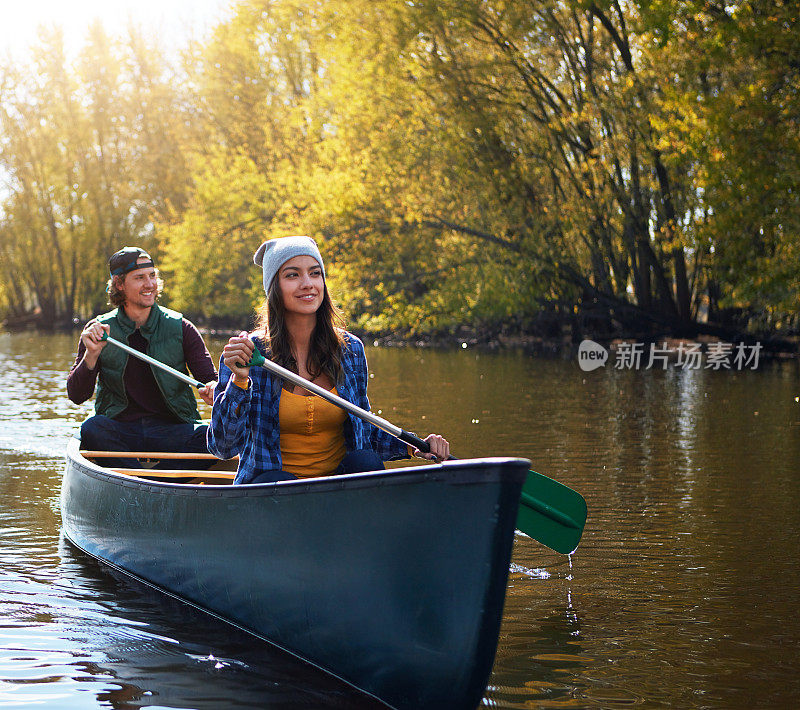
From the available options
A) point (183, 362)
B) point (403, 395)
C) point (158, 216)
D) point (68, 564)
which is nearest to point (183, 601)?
point (68, 564)

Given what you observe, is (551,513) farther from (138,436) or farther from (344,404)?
(138,436)

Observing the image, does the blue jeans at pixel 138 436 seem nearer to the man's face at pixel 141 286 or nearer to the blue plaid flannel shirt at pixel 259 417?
the man's face at pixel 141 286

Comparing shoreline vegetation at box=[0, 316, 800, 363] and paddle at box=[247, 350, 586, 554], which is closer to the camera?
paddle at box=[247, 350, 586, 554]

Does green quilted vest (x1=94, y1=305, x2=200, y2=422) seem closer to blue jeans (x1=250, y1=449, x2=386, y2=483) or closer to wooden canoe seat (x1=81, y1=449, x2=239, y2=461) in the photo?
wooden canoe seat (x1=81, y1=449, x2=239, y2=461)

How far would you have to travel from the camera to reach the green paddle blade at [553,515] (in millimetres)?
4715

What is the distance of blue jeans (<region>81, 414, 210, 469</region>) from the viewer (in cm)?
632

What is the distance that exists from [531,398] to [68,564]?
8.55 m

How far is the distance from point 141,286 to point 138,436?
0.89 metres

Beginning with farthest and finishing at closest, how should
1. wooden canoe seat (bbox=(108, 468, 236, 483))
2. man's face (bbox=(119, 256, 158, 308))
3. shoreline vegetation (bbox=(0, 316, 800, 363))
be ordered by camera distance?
1. shoreline vegetation (bbox=(0, 316, 800, 363))
2. man's face (bbox=(119, 256, 158, 308))
3. wooden canoe seat (bbox=(108, 468, 236, 483))

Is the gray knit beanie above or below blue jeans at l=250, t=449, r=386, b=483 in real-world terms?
above

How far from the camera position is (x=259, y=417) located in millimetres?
4242

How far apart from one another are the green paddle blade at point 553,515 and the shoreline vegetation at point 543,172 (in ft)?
43.7

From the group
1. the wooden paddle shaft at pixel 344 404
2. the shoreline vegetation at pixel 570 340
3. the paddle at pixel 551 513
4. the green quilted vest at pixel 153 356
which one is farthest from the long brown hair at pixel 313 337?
the shoreline vegetation at pixel 570 340

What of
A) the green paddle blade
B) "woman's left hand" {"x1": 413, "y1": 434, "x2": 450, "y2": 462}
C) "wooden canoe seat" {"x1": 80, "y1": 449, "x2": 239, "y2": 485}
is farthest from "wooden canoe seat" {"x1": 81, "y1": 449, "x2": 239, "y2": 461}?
"woman's left hand" {"x1": 413, "y1": 434, "x2": 450, "y2": 462}
